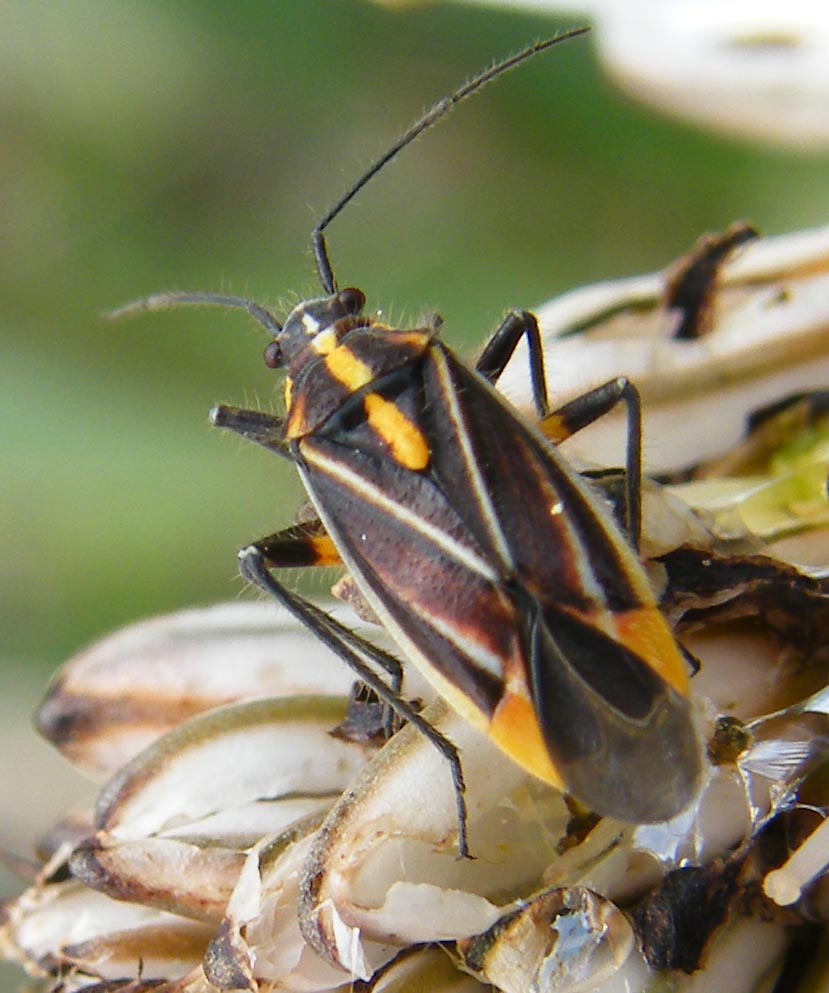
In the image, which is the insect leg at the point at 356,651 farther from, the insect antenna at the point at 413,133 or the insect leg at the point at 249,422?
the insect antenna at the point at 413,133

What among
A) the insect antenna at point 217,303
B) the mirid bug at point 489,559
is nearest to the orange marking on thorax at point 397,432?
the mirid bug at point 489,559

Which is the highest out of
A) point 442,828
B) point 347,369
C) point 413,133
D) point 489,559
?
point 413,133


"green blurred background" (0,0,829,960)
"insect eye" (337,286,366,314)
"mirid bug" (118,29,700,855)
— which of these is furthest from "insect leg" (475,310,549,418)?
"green blurred background" (0,0,829,960)

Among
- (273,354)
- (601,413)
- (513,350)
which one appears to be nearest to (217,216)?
(273,354)

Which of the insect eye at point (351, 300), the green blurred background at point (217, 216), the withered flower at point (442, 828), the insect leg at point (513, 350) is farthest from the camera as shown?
the green blurred background at point (217, 216)

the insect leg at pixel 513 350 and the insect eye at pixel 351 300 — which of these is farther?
the insect eye at pixel 351 300

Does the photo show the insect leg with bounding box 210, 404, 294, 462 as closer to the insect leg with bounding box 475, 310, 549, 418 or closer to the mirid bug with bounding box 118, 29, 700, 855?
the mirid bug with bounding box 118, 29, 700, 855

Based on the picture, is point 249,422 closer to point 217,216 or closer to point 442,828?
point 442,828
